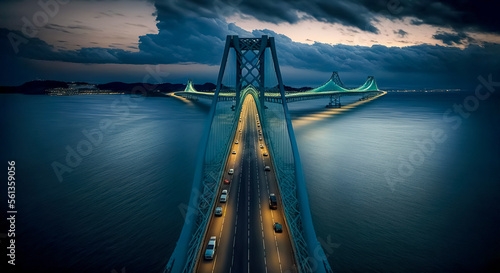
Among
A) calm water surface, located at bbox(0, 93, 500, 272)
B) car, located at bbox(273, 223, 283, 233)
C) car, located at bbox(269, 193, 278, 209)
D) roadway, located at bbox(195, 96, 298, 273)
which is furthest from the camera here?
car, located at bbox(269, 193, 278, 209)

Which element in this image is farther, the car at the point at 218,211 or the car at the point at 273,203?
the car at the point at 273,203

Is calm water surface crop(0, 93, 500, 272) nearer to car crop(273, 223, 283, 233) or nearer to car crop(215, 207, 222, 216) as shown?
car crop(215, 207, 222, 216)

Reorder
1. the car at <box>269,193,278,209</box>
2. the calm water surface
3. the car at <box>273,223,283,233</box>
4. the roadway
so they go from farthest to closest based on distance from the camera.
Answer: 1. the car at <box>269,193,278,209</box>
2. the calm water surface
3. the car at <box>273,223,283,233</box>
4. the roadway

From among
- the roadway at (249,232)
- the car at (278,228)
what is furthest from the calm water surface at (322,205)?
the car at (278,228)

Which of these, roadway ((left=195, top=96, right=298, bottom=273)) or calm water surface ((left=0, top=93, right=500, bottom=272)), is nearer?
roadway ((left=195, top=96, right=298, bottom=273))

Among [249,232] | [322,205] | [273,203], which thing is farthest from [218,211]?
[322,205]

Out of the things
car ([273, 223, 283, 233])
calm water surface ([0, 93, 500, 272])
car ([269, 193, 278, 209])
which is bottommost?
calm water surface ([0, 93, 500, 272])

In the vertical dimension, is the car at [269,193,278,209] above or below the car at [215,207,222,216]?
above

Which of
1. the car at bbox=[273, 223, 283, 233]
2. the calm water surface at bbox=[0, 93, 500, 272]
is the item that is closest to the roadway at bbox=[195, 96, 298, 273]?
the car at bbox=[273, 223, 283, 233]

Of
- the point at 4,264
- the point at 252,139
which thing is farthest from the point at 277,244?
the point at 252,139

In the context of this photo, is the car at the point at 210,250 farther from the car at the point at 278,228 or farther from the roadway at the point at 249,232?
the car at the point at 278,228
